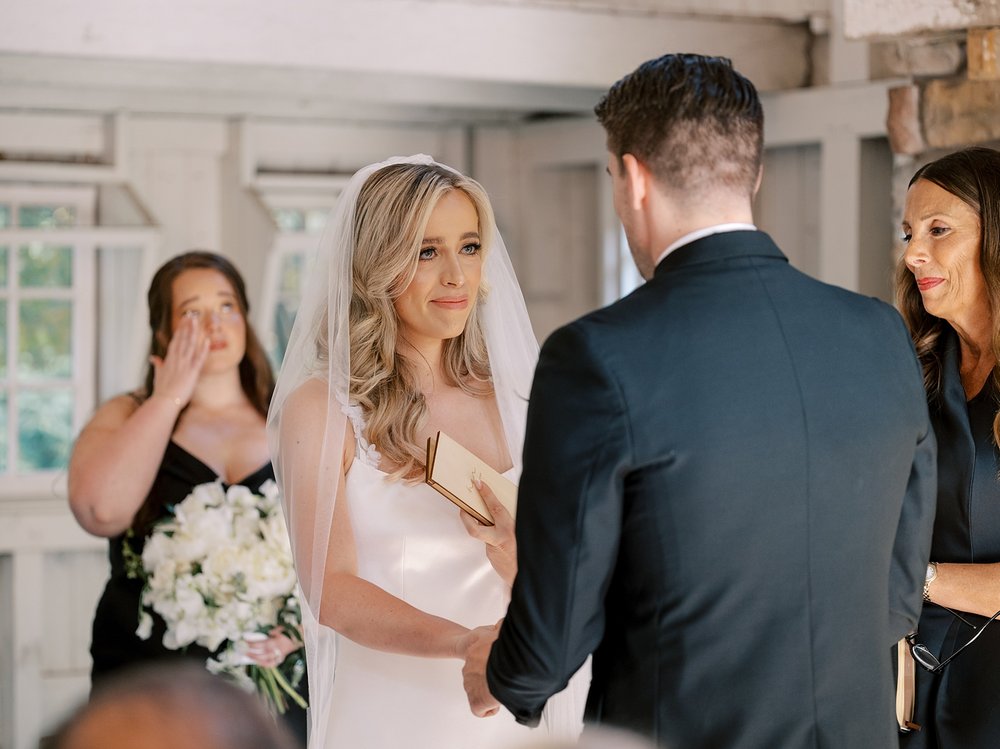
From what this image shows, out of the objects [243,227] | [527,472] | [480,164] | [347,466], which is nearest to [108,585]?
[347,466]

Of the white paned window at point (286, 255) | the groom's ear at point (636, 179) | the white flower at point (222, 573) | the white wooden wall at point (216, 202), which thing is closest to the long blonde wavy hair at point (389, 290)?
the white flower at point (222, 573)

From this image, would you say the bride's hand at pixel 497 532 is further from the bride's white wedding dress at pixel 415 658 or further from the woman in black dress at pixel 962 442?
the woman in black dress at pixel 962 442

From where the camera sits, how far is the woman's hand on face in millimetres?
3428

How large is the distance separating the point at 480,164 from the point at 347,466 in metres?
2.93

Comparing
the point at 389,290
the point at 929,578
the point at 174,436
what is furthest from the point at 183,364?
the point at 929,578

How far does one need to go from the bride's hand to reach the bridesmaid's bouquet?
2.58 feet

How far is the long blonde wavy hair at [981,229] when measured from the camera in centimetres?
242

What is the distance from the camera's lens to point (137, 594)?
338 cm

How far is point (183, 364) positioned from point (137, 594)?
0.61 meters

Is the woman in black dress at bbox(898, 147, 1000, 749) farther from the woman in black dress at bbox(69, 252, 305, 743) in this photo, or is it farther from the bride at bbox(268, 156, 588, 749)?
the woman in black dress at bbox(69, 252, 305, 743)

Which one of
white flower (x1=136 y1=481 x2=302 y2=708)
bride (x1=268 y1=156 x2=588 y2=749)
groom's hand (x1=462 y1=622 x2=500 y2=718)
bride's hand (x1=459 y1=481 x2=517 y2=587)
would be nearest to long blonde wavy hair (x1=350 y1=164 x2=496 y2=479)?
bride (x1=268 y1=156 x2=588 y2=749)

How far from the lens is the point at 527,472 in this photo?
66.0 inches

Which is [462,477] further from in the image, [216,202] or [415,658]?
[216,202]

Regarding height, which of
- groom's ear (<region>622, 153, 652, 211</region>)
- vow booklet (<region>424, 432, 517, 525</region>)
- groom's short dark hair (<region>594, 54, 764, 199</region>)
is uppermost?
groom's short dark hair (<region>594, 54, 764, 199</region>)
